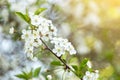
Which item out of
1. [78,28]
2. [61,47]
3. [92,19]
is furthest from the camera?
[78,28]

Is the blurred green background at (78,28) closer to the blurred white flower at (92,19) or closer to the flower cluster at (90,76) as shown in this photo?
the blurred white flower at (92,19)

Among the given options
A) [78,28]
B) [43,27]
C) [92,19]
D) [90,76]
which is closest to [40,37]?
[43,27]

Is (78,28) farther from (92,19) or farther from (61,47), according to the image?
(61,47)

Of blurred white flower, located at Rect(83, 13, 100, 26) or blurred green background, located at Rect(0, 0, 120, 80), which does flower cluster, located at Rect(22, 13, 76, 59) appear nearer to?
blurred green background, located at Rect(0, 0, 120, 80)

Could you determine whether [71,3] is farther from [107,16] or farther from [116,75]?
[116,75]

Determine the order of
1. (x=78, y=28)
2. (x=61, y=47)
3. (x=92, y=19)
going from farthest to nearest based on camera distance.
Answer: (x=78, y=28)
(x=92, y=19)
(x=61, y=47)

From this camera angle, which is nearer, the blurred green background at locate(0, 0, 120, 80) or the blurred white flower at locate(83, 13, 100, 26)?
the blurred green background at locate(0, 0, 120, 80)

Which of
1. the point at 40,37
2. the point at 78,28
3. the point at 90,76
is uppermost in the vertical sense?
the point at 78,28

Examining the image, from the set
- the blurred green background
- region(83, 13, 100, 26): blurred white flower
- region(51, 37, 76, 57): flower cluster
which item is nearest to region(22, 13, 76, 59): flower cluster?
region(51, 37, 76, 57): flower cluster

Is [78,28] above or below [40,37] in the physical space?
above
